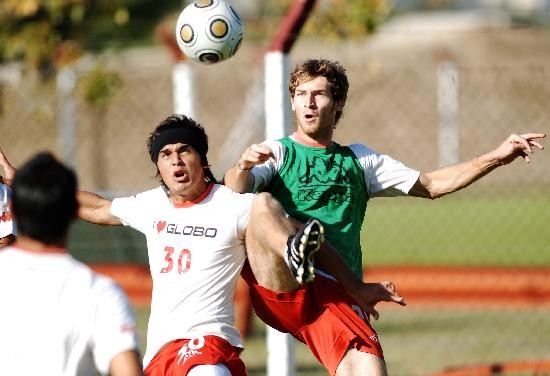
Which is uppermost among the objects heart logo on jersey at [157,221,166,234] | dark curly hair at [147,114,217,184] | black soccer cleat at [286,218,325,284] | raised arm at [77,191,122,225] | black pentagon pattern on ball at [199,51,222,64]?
black pentagon pattern on ball at [199,51,222,64]

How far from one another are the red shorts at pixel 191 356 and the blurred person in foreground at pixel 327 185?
1.52 ft

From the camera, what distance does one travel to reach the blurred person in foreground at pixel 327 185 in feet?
22.2

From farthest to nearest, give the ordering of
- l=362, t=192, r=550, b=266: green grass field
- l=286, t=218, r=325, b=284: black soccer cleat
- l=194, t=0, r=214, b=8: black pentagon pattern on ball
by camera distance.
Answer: l=362, t=192, r=550, b=266: green grass field, l=194, t=0, r=214, b=8: black pentagon pattern on ball, l=286, t=218, r=325, b=284: black soccer cleat

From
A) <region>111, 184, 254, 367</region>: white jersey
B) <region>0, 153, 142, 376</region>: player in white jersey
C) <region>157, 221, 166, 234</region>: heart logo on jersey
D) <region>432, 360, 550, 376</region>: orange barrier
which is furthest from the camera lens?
<region>432, 360, 550, 376</region>: orange barrier

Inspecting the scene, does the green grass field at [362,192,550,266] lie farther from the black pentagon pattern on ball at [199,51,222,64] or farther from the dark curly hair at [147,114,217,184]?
the dark curly hair at [147,114,217,184]

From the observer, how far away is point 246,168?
21.8 feet

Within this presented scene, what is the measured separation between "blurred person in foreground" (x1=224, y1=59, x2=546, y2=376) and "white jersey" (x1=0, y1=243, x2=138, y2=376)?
214cm

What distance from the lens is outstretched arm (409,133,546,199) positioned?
22.8ft

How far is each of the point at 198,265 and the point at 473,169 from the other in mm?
1591

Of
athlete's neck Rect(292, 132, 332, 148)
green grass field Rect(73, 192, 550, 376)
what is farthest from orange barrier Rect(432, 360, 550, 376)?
athlete's neck Rect(292, 132, 332, 148)

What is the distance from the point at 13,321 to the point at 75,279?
0.25m

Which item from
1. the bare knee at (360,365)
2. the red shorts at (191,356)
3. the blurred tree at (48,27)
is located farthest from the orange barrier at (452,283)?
the red shorts at (191,356)

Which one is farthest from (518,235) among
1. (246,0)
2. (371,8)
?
(246,0)

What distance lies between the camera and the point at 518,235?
18.8 meters
